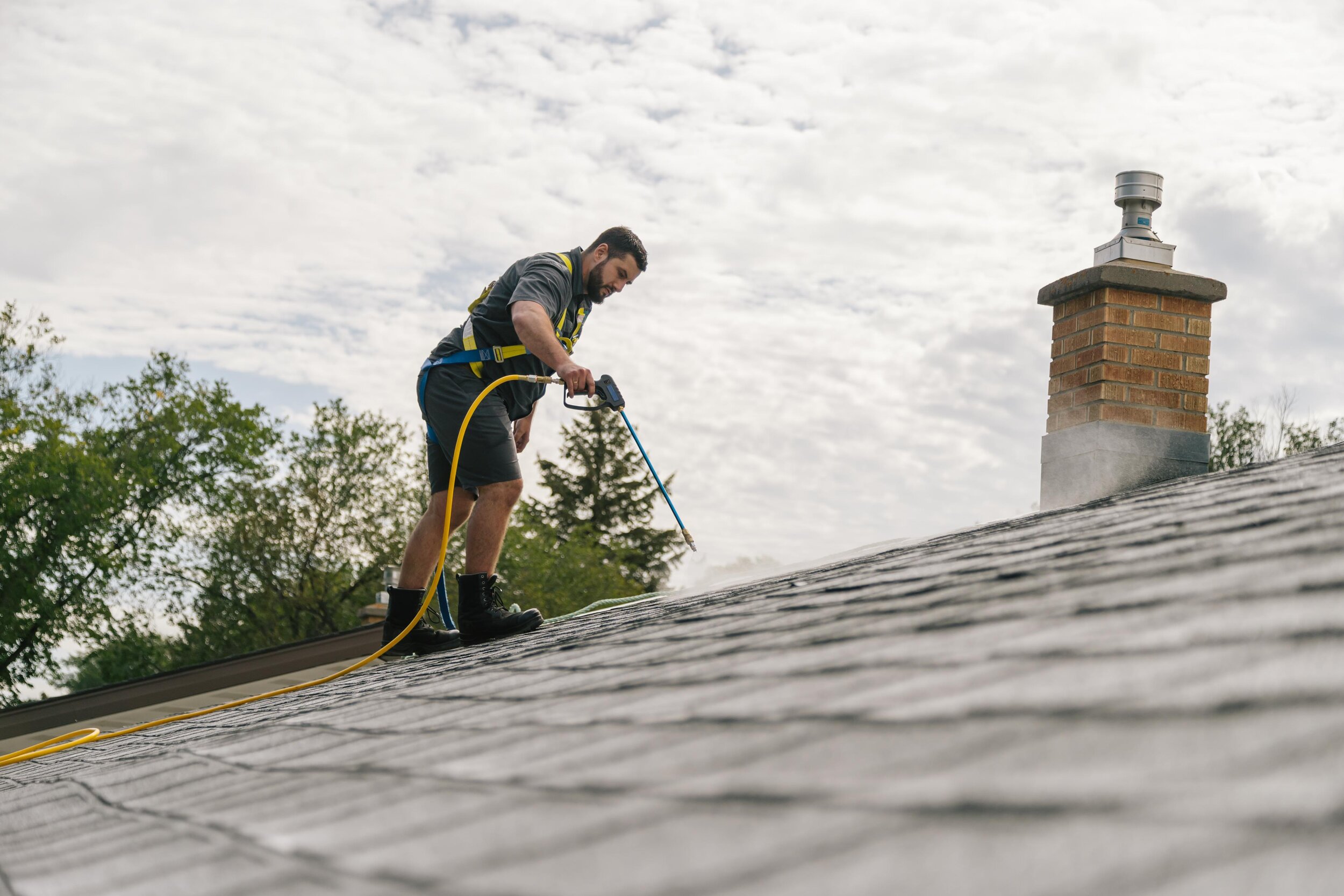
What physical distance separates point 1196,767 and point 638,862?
407mm

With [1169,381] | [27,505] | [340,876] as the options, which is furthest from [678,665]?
[27,505]

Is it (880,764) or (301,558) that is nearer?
(880,764)

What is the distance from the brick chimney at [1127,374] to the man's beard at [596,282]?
7.39ft

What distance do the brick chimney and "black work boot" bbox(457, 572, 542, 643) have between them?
2.41m

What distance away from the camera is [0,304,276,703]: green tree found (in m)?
22.1

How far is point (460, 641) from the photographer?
4.35 m

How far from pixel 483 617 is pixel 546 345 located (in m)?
1.13

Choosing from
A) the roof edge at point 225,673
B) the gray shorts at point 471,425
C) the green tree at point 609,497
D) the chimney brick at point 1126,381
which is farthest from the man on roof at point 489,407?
the green tree at point 609,497

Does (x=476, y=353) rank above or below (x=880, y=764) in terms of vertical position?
above

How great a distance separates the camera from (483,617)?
165 inches

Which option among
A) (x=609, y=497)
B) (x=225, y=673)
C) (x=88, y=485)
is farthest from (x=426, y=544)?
(x=609, y=497)

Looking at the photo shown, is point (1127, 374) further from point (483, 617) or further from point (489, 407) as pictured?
point (483, 617)

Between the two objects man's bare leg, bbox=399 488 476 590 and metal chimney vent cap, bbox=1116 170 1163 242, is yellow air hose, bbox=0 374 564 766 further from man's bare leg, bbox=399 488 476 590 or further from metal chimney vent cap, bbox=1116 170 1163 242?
metal chimney vent cap, bbox=1116 170 1163 242

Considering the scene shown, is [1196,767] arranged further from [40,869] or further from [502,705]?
[40,869]
